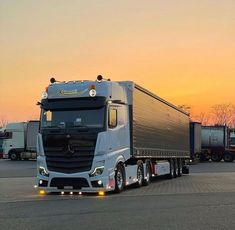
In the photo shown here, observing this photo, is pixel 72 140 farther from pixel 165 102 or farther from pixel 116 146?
pixel 165 102

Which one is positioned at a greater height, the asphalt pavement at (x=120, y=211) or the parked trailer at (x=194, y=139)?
the parked trailer at (x=194, y=139)

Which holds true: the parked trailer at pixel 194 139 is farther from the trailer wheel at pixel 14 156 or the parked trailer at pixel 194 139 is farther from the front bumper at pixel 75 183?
the front bumper at pixel 75 183

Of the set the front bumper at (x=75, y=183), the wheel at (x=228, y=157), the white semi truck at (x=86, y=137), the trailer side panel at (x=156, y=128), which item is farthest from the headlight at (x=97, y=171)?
the wheel at (x=228, y=157)

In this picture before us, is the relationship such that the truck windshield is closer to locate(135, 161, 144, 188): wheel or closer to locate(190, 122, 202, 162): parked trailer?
locate(135, 161, 144, 188): wheel

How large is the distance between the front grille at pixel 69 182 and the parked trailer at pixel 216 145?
139 feet

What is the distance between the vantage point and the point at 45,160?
1762 cm

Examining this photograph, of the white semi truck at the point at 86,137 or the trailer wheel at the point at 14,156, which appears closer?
the white semi truck at the point at 86,137

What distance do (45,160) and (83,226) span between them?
743 cm

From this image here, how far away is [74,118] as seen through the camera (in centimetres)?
1756

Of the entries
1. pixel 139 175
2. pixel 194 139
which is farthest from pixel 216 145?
pixel 139 175

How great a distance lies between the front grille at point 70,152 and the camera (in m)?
17.2

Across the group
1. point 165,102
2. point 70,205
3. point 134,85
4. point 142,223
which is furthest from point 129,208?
point 165,102

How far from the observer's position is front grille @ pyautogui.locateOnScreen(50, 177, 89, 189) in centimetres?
1717

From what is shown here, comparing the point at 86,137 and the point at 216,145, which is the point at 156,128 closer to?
the point at 86,137
